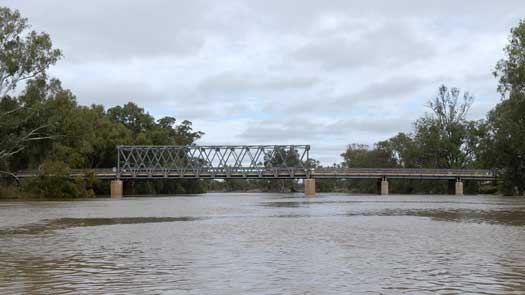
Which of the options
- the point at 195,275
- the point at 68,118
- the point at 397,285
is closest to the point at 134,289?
the point at 195,275

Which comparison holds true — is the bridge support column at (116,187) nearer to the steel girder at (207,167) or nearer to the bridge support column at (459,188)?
the steel girder at (207,167)

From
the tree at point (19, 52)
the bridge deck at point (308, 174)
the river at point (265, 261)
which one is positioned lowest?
the river at point (265, 261)

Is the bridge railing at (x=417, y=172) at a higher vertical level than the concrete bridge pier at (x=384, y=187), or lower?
higher

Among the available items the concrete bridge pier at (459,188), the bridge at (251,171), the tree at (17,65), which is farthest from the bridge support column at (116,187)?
the concrete bridge pier at (459,188)

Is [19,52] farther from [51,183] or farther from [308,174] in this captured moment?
[308,174]

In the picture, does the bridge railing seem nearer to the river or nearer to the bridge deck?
the bridge deck

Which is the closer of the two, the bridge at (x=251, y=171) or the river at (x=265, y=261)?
the river at (x=265, y=261)

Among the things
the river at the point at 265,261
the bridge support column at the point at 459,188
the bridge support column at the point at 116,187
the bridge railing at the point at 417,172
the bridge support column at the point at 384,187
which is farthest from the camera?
the bridge support column at the point at 384,187

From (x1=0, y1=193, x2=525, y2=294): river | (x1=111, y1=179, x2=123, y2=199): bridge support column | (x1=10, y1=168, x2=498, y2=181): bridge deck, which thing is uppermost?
(x1=10, y1=168, x2=498, y2=181): bridge deck

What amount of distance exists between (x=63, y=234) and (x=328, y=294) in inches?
619

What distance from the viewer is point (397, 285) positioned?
1166 centimetres

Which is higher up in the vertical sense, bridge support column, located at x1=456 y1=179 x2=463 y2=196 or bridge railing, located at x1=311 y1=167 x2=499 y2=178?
bridge railing, located at x1=311 y1=167 x2=499 y2=178

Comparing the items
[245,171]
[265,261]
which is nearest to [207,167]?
[245,171]

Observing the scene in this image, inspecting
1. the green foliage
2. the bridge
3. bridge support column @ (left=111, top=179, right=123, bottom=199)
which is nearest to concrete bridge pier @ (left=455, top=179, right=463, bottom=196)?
the bridge
